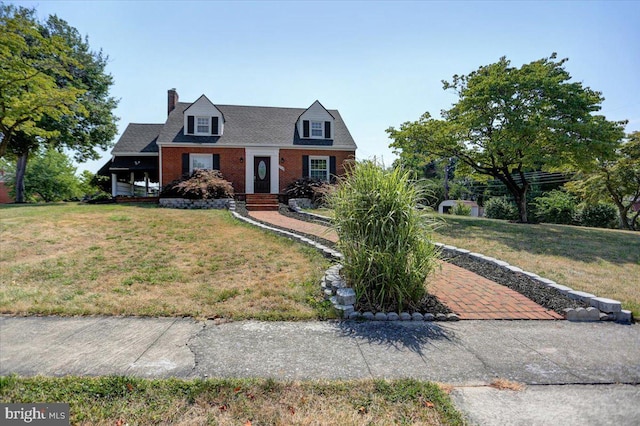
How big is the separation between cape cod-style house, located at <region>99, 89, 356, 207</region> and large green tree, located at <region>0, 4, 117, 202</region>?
3.02 m

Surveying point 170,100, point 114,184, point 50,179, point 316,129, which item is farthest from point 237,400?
point 50,179

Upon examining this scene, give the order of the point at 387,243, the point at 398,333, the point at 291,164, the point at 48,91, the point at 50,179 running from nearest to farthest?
the point at 398,333
the point at 387,243
the point at 48,91
the point at 291,164
the point at 50,179

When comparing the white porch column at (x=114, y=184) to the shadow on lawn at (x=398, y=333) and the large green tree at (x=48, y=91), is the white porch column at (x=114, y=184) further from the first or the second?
the shadow on lawn at (x=398, y=333)

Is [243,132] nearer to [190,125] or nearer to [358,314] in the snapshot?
[190,125]

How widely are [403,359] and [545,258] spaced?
6099mm

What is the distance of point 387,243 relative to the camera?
4180 mm

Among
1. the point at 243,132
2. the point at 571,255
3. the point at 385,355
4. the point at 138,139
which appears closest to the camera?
the point at 385,355

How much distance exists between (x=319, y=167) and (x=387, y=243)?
1543cm

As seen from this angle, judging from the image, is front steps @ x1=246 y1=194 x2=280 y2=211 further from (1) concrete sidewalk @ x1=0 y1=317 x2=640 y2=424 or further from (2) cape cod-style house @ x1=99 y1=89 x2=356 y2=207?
(1) concrete sidewalk @ x1=0 y1=317 x2=640 y2=424

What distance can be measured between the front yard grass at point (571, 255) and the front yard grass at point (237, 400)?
3814 mm

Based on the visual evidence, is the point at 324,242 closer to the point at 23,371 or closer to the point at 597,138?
the point at 23,371

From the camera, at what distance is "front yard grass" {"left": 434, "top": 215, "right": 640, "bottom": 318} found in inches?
215

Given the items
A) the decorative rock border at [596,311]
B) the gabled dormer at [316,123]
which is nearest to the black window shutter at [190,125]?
the gabled dormer at [316,123]

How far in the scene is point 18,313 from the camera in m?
3.96
